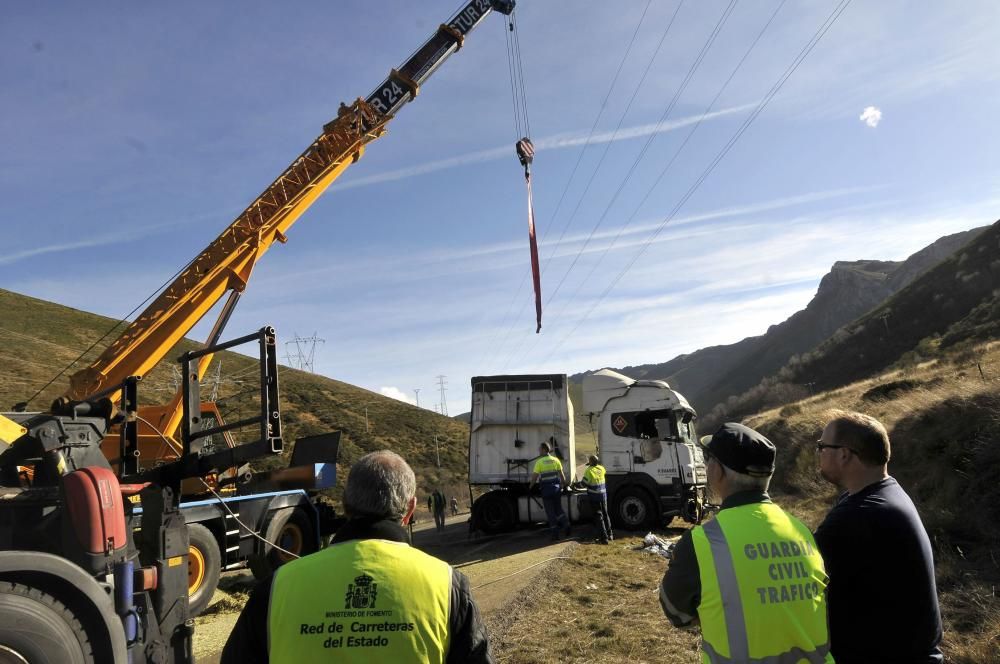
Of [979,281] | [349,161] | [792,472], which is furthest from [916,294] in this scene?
[349,161]

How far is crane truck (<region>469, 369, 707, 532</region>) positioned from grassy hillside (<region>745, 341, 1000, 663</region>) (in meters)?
2.85

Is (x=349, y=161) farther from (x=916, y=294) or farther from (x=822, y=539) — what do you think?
(x=916, y=294)

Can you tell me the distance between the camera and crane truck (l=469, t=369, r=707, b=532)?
13992 mm

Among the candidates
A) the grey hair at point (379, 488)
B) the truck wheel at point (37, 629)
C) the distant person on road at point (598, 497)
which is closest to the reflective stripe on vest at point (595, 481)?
the distant person on road at point (598, 497)

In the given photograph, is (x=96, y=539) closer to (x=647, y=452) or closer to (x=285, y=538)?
(x=285, y=538)

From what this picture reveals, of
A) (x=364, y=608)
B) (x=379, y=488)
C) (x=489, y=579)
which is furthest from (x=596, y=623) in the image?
(x=364, y=608)

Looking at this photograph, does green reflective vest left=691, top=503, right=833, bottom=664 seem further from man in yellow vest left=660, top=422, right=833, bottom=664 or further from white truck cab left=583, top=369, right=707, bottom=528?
white truck cab left=583, top=369, right=707, bottom=528

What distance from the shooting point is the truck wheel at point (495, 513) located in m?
14.8

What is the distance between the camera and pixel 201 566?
788cm

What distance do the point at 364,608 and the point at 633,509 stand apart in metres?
13.0

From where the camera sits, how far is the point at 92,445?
4.88m

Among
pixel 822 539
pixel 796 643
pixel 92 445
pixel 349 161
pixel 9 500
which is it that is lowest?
pixel 796 643

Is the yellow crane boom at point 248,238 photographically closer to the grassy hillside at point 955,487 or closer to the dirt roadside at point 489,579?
the dirt roadside at point 489,579

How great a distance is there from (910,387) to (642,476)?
42.3ft
